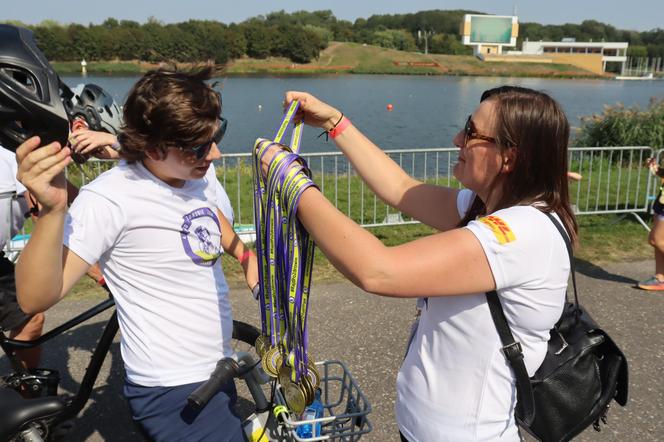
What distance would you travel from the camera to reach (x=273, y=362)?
1.74 meters

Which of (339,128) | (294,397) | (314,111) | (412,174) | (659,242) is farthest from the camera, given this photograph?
(412,174)

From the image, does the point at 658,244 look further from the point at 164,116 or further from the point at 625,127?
the point at 625,127

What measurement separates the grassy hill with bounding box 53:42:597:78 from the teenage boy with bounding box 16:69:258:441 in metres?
70.1

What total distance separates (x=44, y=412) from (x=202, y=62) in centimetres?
158

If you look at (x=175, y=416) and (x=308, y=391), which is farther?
(x=175, y=416)

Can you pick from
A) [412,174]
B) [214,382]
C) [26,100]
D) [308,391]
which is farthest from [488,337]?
[412,174]

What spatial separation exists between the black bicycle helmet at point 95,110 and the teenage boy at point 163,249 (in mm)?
870

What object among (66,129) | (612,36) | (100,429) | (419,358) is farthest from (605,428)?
(612,36)

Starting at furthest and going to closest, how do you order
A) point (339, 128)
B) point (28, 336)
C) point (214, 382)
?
point (28, 336), point (339, 128), point (214, 382)

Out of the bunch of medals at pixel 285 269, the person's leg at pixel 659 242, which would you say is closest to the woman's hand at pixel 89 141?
the bunch of medals at pixel 285 269

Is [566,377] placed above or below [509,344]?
below

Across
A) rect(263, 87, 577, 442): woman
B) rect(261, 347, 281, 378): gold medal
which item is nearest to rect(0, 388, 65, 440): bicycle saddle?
rect(261, 347, 281, 378): gold medal

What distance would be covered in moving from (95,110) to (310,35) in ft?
272

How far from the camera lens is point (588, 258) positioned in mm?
6715
